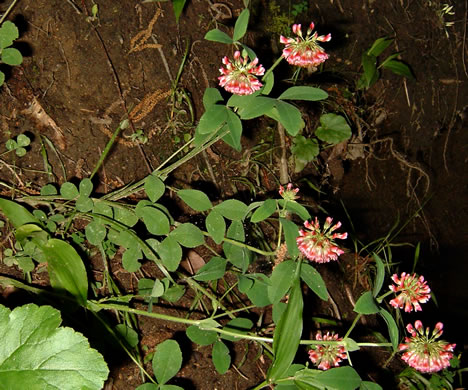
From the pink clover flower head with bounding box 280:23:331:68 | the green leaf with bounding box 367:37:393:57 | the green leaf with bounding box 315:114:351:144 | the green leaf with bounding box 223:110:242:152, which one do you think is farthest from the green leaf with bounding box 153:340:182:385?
the green leaf with bounding box 367:37:393:57

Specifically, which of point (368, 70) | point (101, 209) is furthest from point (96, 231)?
point (368, 70)

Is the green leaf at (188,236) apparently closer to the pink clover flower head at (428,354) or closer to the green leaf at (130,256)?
the green leaf at (130,256)

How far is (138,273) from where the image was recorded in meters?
1.70

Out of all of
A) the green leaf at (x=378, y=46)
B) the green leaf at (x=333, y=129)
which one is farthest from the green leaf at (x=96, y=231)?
the green leaf at (x=378, y=46)

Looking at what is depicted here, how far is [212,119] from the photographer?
1178 millimetres

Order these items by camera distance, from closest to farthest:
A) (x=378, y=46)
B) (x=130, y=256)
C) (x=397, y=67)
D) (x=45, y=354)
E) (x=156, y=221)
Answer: (x=45, y=354)
(x=156, y=221)
(x=130, y=256)
(x=378, y=46)
(x=397, y=67)

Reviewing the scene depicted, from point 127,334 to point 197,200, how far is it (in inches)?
21.3

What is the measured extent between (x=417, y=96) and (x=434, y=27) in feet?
1.77

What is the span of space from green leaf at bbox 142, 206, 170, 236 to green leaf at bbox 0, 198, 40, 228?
1.08 feet

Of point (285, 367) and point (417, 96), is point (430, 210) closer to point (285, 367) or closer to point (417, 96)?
point (417, 96)

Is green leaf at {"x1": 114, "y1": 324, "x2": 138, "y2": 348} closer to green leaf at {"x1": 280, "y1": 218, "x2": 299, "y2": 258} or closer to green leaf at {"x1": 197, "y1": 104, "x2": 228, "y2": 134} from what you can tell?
green leaf at {"x1": 280, "y1": 218, "x2": 299, "y2": 258}

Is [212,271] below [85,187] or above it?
below

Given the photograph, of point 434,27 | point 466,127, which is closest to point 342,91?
point 434,27

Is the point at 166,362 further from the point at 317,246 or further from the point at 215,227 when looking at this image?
the point at 317,246
